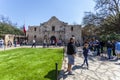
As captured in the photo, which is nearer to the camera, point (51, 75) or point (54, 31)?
point (51, 75)

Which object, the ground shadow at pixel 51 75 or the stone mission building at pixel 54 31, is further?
the stone mission building at pixel 54 31

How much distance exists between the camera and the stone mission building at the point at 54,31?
207 ft

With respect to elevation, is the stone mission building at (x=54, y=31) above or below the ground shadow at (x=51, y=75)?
above

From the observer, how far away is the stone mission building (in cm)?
6313

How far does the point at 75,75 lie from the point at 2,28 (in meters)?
55.1

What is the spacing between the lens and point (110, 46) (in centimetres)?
1797

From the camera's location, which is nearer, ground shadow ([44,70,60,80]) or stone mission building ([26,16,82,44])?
ground shadow ([44,70,60,80])

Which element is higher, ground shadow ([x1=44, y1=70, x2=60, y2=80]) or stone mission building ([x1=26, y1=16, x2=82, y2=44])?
stone mission building ([x1=26, y1=16, x2=82, y2=44])

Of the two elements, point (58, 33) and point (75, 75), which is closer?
point (75, 75)

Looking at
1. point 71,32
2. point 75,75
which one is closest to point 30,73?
point 75,75

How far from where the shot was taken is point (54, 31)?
210 ft

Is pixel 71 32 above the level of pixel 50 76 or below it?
above

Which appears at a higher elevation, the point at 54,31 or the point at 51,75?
the point at 54,31

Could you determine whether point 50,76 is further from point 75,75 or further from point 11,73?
point 11,73
